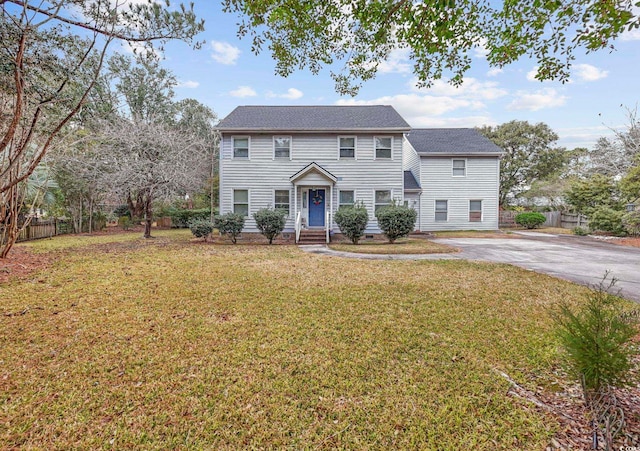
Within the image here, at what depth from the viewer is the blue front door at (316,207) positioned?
14.9 meters

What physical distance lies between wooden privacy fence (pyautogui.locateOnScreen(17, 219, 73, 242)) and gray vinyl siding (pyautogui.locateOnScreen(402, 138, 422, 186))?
68.8ft

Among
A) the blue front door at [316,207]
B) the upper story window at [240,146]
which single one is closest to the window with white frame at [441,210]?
the blue front door at [316,207]

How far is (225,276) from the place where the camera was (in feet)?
22.0

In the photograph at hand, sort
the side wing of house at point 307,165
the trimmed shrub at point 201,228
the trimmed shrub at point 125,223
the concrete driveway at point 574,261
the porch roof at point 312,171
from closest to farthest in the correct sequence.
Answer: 1. the concrete driveway at point 574,261
2. the trimmed shrub at point 201,228
3. the porch roof at point 312,171
4. the side wing of house at point 307,165
5. the trimmed shrub at point 125,223

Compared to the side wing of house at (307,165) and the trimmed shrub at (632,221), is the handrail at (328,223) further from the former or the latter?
the trimmed shrub at (632,221)

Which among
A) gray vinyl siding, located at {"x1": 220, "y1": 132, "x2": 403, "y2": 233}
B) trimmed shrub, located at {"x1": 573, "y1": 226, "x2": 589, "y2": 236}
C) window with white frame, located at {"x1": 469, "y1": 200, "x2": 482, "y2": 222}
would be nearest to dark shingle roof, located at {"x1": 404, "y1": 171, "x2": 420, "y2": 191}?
gray vinyl siding, located at {"x1": 220, "y1": 132, "x2": 403, "y2": 233}

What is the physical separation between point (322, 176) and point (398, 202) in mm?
4032

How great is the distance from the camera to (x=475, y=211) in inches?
Answer: 738

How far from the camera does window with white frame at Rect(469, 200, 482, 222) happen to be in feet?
61.4

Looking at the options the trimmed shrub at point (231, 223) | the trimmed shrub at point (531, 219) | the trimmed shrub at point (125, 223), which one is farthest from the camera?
the trimmed shrub at point (531, 219)

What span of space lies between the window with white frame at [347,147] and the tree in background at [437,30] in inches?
330

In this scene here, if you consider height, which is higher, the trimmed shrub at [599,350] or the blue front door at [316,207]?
the blue front door at [316,207]

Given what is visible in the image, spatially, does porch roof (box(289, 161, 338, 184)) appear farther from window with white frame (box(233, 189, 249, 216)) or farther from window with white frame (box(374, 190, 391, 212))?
window with white frame (box(233, 189, 249, 216))

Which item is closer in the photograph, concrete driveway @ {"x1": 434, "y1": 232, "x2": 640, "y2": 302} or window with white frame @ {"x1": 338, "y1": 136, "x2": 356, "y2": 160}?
concrete driveway @ {"x1": 434, "y1": 232, "x2": 640, "y2": 302}
